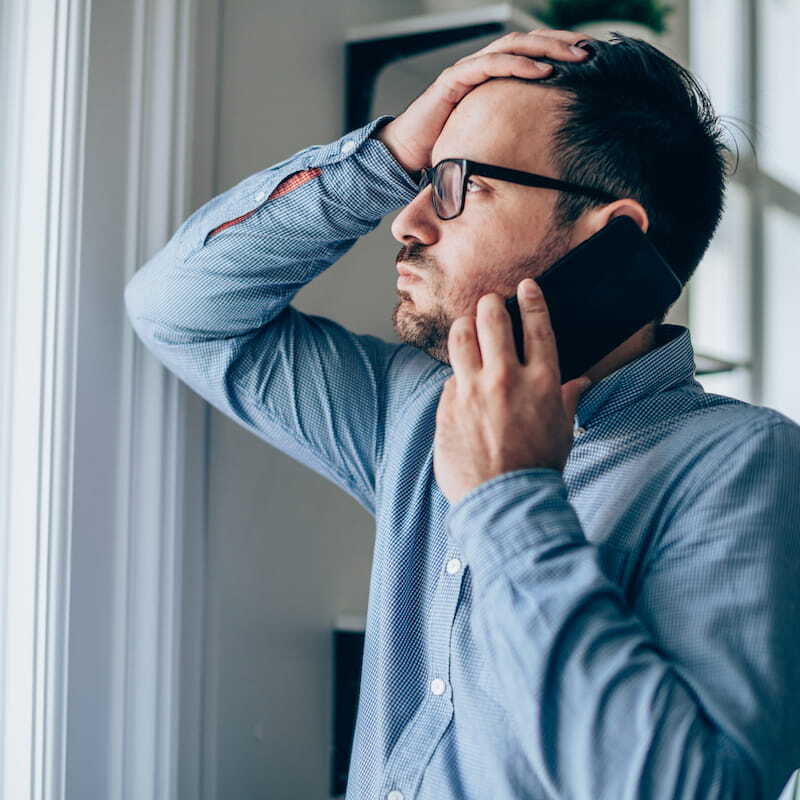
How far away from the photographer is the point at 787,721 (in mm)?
769

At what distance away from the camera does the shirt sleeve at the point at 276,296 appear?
1.11m

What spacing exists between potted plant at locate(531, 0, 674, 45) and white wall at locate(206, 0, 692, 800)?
1.50 feet

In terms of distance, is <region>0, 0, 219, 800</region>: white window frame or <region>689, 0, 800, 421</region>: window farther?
<region>689, 0, 800, 421</region>: window

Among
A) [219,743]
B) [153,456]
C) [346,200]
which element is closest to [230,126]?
[346,200]

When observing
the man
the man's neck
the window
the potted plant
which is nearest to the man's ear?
the man

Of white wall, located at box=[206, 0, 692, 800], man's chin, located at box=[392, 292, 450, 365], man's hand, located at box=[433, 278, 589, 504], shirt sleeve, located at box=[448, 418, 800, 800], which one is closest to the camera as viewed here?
shirt sleeve, located at box=[448, 418, 800, 800]

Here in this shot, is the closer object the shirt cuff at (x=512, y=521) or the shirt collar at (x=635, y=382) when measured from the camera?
the shirt cuff at (x=512, y=521)

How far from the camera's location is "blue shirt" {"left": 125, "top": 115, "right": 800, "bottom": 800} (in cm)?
74

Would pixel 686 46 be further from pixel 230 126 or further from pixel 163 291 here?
pixel 163 291

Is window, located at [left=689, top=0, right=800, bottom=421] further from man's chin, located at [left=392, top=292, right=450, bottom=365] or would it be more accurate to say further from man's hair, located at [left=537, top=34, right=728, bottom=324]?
man's chin, located at [left=392, top=292, right=450, bottom=365]

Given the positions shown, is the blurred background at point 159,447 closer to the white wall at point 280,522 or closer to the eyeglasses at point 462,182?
the white wall at point 280,522

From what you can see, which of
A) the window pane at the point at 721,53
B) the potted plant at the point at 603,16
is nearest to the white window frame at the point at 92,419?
the potted plant at the point at 603,16

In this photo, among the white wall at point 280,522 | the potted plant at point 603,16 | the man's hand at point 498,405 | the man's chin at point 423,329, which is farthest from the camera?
the potted plant at point 603,16

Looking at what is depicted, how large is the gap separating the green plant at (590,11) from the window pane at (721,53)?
3.96 ft
